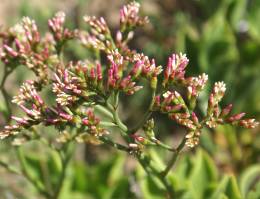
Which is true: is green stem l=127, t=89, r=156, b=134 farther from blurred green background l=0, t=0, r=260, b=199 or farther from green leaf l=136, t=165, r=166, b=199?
green leaf l=136, t=165, r=166, b=199

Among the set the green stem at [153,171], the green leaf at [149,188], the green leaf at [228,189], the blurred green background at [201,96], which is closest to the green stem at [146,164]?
the green stem at [153,171]

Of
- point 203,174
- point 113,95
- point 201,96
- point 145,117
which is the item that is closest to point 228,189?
point 203,174

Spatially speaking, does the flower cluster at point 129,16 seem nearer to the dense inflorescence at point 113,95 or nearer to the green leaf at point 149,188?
the dense inflorescence at point 113,95

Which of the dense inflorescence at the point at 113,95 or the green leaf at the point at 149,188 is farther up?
the dense inflorescence at the point at 113,95

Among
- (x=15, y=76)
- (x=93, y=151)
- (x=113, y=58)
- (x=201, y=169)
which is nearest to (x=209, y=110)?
(x=113, y=58)

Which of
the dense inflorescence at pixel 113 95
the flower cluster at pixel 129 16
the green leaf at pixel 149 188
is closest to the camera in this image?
the dense inflorescence at pixel 113 95

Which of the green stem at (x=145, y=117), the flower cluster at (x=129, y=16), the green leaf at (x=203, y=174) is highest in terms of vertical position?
the flower cluster at (x=129, y=16)

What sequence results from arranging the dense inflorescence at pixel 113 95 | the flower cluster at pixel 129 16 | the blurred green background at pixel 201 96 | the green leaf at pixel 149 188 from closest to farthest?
the dense inflorescence at pixel 113 95
the flower cluster at pixel 129 16
the green leaf at pixel 149 188
the blurred green background at pixel 201 96

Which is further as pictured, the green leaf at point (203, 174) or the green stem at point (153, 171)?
the green leaf at point (203, 174)

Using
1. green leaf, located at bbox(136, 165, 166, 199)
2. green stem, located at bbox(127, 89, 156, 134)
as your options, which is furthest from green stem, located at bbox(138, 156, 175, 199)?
green leaf, located at bbox(136, 165, 166, 199)
